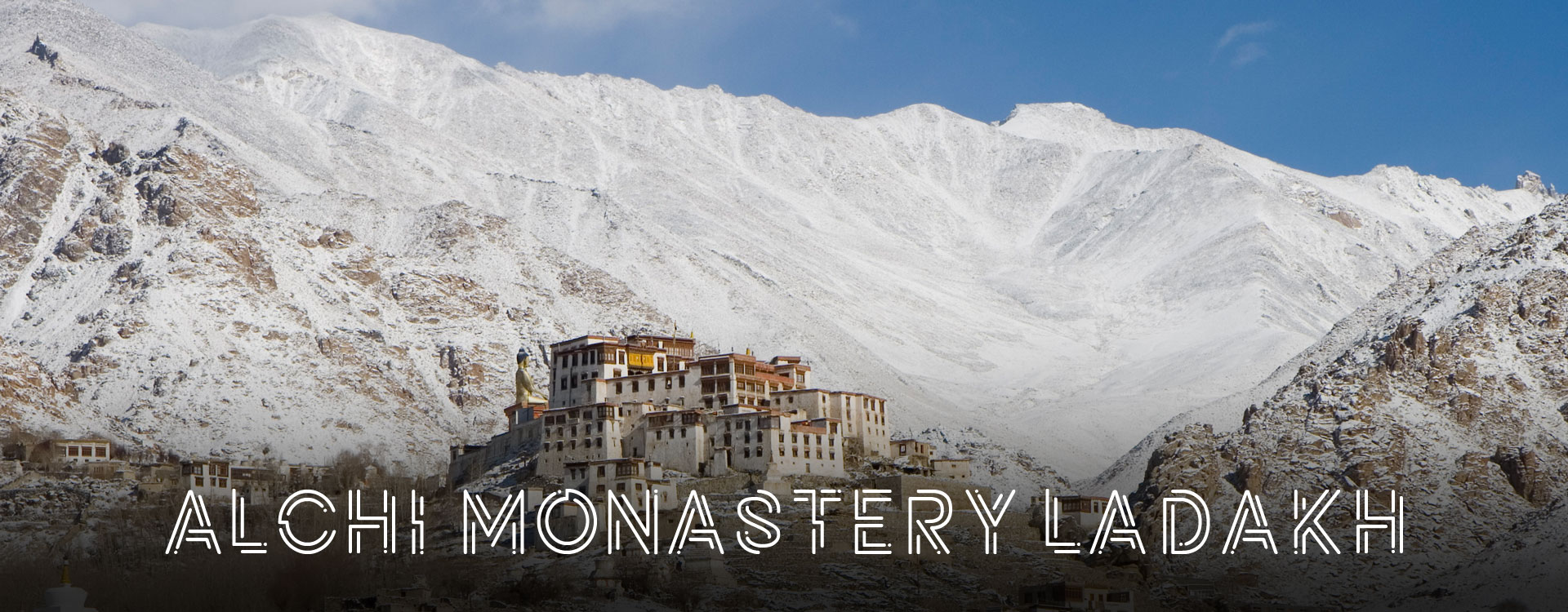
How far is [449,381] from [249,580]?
7231cm

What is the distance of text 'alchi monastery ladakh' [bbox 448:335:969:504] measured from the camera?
102 m

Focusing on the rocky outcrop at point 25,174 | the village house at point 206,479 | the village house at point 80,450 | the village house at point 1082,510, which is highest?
the rocky outcrop at point 25,174

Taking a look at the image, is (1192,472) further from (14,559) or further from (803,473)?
(14,559)

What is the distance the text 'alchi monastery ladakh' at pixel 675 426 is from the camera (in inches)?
4023

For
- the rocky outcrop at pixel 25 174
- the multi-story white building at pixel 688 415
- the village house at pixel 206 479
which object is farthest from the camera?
the rocky outcrop at pixel 25 174

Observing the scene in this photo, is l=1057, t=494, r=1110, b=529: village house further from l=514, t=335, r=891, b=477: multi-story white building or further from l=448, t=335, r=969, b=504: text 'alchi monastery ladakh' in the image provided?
l=514, t=335, r=891, b=477: multi-story white building

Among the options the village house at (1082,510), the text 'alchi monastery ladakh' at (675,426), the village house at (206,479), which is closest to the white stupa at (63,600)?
the text 'alchi monastery ladakh' at (675,426)

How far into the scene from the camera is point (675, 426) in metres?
105

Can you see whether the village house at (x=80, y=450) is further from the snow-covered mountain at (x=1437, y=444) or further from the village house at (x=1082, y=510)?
the snow-covered mountain at (x=1437, y=444)

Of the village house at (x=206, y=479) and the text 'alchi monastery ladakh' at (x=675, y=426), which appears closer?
the text 'alchi monastery ladakh' at (x=675, y=426)

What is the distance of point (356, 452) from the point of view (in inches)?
5453

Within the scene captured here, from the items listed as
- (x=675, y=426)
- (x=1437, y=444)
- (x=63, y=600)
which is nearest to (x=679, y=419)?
(x=675, y=426)

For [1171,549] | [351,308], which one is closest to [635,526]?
[1171,549]

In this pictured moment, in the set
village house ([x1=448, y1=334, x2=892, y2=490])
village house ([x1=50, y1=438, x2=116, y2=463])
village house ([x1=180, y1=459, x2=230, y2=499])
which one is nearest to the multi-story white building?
village house ([x1=448, y1=334, x2=892, y2=490])
